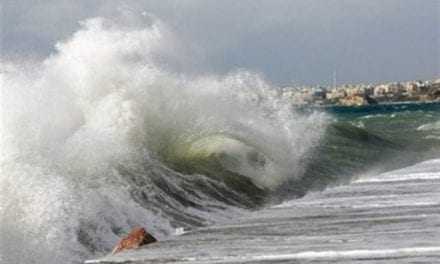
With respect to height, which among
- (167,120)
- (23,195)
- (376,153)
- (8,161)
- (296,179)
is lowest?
(23,195)

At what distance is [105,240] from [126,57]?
10909 mm

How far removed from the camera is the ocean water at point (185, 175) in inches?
183

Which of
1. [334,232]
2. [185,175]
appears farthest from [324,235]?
[185,175]

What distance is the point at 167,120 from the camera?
1833 cm

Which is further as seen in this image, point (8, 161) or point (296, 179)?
point (296, 179)

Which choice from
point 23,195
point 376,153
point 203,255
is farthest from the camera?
point 376,153

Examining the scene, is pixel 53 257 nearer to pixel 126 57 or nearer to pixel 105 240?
pixel 105 240

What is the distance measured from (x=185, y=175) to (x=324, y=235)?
9.69m

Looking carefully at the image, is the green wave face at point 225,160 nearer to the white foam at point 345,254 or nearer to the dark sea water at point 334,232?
the dark sea water at point 334,232

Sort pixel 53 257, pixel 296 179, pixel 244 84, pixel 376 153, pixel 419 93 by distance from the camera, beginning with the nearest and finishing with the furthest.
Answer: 1. pixel 53 257
2. pixel 296 179
3. pixel 244 84
4. pixel 376 153
5. pixel 419 93

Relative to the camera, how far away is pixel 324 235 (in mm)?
4574

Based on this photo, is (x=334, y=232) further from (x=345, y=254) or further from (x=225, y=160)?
(x=225, y=160)

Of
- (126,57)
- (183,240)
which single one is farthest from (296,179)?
(183,240)

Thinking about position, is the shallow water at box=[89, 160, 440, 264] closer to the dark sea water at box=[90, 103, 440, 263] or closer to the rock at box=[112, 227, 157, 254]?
the dark sea water at box=[90, 103, 440, 263]
